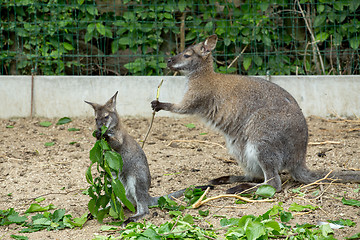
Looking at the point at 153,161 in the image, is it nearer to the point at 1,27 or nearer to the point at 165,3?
the point at 165,3

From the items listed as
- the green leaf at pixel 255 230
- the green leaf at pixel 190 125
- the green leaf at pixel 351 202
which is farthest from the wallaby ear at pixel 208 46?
the green leaf at pixel 255 230

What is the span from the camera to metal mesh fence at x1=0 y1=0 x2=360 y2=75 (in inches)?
332

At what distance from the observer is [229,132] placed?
19.0 ft

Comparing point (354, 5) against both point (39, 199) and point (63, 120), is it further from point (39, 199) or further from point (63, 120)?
point (39, 199)

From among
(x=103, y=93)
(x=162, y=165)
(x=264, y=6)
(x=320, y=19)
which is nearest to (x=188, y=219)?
(x=162, y=165)

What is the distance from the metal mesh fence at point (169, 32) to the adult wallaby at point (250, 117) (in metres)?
2.39

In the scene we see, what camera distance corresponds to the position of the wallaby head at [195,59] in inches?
241

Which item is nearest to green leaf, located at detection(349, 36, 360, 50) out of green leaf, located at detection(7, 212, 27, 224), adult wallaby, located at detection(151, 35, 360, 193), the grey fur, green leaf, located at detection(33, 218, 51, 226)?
A: adult wallaby, located at detection(151, 35, 360, 193)

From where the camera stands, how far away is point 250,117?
18.4 feet

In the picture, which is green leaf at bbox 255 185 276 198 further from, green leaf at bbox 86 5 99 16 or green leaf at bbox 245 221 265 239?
green leaf at bbox 86 5 99 16

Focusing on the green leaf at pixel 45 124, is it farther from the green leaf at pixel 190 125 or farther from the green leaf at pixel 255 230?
the green leaf at pixel 255 230

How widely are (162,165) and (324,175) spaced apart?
1.83 m

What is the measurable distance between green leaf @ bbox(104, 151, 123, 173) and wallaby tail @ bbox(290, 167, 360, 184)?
2.00 meters

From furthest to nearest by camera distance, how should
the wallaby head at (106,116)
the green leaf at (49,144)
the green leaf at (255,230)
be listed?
1. the green leaf at (49,144)
2. the wallaby head at (106,116)
3. the green leaf at (255,230)
